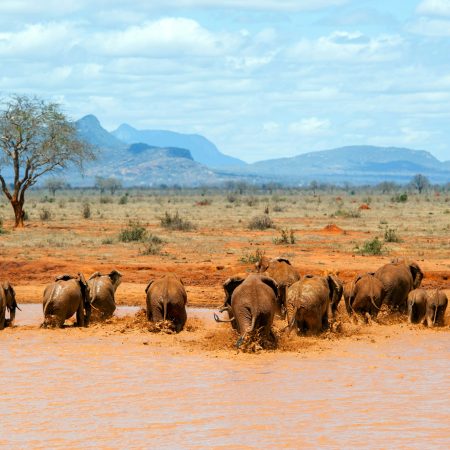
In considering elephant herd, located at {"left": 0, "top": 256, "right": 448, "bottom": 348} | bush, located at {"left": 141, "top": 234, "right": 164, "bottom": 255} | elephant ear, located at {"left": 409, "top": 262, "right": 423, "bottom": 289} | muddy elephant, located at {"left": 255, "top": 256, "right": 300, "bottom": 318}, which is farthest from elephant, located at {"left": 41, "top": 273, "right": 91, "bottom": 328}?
bush, located at {"left": 141, "top": 234, "right": 164, "bottom": 255}

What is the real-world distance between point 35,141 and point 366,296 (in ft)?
110

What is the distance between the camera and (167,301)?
1539 centimetres

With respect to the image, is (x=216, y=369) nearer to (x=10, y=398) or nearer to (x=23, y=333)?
(x=10, y=398)

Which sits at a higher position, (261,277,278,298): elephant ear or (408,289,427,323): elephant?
(261,277,278,298): elephant ear

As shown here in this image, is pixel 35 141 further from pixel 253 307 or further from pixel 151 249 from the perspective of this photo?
pixel 253 307

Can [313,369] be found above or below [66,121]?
below

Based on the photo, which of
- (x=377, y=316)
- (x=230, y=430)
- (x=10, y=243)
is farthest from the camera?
(x=10, y=243)

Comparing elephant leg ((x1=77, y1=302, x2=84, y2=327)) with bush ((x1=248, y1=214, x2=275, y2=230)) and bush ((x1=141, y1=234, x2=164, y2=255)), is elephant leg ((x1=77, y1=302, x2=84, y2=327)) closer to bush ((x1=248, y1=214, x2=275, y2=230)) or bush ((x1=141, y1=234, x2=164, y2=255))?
bush ((x1=141, y1=234, x2=164, y2=255))

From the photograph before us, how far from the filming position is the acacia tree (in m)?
45.7

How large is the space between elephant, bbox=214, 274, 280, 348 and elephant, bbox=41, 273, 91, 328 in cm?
303

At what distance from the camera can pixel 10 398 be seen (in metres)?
11.3

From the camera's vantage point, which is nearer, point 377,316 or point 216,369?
point 216,369

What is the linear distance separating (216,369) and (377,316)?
5.02 metres

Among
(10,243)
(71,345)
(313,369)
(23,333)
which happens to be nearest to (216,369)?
(313,369)
